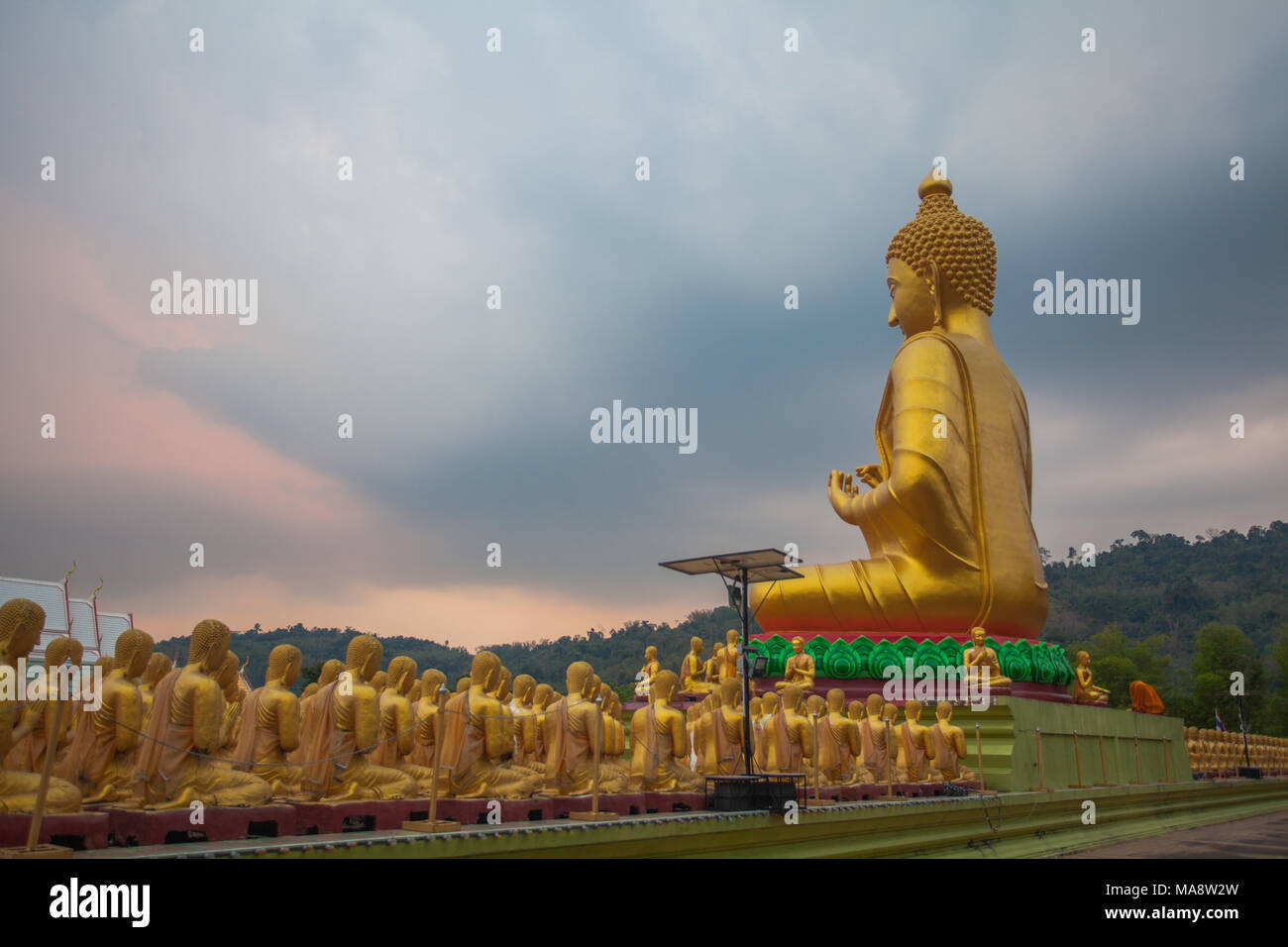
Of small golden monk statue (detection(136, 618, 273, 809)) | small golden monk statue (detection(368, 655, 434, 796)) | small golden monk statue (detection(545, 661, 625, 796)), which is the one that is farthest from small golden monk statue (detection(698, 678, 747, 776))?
small golden monk statue (detection(136, 618, 273, 809))

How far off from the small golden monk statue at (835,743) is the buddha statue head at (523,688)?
13.4 feet

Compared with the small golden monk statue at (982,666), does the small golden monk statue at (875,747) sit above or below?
below

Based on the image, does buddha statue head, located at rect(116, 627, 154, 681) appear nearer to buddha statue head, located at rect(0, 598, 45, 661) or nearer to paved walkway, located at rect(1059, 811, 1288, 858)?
buddha statue head, located at rect(0, 598, 45, 661)

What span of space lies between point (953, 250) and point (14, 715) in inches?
741

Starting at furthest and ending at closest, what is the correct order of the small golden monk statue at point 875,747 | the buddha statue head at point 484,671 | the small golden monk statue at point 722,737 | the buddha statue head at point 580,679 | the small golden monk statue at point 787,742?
the small golden monk statue at point 875,747, the small golden monk statue at point 787,742, the small golden monk statue at point 722,737, the buddha statue head at point 580,679, the buddha statue head at point 484,671

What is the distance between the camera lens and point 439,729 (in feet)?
25.2

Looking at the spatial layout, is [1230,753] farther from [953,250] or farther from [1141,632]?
[1141,632]

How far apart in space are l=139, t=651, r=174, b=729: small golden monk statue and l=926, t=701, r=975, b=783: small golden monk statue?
10.2 m

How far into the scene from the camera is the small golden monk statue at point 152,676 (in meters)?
7.58

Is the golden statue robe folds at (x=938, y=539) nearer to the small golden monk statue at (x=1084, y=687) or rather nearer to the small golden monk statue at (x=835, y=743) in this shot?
the small golden monk statue at (x=1084, y=687)

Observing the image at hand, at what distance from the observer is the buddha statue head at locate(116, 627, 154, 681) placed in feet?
23.3

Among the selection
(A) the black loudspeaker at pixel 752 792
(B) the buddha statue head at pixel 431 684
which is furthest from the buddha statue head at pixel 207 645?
(A) the black loudspeaker at pixel 752 792
